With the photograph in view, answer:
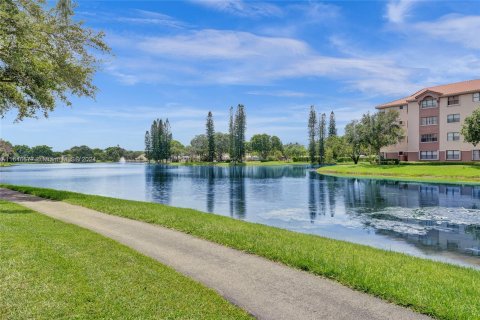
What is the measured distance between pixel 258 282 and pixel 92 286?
3.70 m

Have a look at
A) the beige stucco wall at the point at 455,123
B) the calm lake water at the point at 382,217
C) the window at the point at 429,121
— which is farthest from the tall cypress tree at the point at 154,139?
the calm lake water at the point at 382,217

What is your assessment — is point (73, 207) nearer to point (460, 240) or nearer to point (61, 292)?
point (61, 292)

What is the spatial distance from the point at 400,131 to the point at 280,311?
75.5 meters

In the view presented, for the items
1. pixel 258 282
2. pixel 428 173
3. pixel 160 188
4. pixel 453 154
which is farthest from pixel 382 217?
pixel 453 154

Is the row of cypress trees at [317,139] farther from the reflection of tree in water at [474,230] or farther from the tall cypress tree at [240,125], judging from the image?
the reflection of tree in water at [474,230]

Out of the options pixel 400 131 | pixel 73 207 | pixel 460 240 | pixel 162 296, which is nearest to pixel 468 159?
pixel 400 131

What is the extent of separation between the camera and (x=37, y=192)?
27.1m

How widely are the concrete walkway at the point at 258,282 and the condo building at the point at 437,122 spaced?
66712 mm

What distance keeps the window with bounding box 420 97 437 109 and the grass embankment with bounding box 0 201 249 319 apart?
2883 inches

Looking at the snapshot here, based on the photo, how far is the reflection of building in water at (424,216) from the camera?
16.6 metres

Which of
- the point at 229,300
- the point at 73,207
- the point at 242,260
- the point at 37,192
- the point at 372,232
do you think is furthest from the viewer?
the point at 37,192

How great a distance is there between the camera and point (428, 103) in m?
70.6

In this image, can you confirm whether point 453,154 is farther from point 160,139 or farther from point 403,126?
point 160,139

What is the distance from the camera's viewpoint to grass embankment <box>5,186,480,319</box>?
7.14 metres
